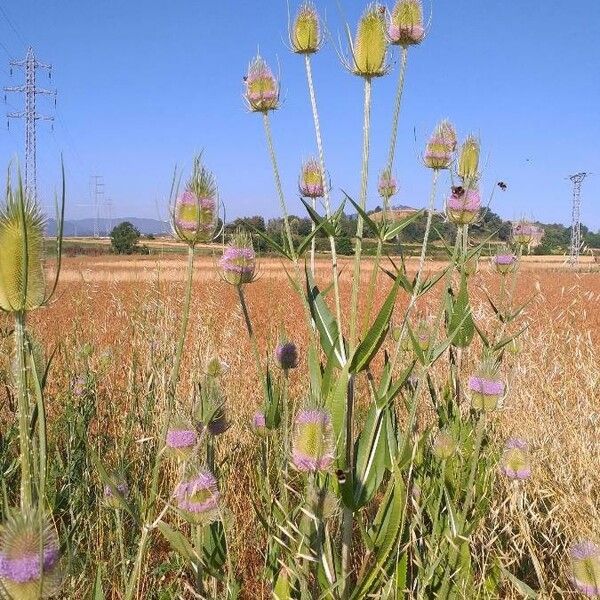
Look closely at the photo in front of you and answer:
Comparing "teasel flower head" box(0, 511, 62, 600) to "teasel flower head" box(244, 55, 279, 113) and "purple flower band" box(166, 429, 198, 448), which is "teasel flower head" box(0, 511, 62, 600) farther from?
"teasel flower head" box(244, 55, 279, 113)

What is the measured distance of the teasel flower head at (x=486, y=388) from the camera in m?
1.84

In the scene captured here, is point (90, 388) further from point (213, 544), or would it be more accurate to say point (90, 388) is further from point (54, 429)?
point (213, 544)

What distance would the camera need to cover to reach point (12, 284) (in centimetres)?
84

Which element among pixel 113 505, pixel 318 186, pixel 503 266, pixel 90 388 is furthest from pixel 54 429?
pixel 503 266

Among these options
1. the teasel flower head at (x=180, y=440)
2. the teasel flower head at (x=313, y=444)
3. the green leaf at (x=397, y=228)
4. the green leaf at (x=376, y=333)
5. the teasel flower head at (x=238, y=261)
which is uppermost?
the green leaf at (x=397, y=228)

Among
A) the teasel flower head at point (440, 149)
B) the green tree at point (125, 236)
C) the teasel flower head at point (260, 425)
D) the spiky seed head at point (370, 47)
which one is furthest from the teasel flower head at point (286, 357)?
the green tree at point (125, 236)

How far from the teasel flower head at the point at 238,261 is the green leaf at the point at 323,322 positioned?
0.45m

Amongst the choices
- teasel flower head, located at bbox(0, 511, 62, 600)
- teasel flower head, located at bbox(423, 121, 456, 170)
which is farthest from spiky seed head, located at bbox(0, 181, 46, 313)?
teasel flower head, located at bbox(423, 121, 456, 170)

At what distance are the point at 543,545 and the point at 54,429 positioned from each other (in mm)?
1908

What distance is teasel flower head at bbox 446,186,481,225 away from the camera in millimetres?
2160

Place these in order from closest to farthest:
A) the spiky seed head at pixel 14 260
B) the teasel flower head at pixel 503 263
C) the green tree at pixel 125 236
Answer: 1. the spiky seed head at pixel 14 260
2. the teasel flower head at pixel 503 263
3. the green tree at pixel 125 236

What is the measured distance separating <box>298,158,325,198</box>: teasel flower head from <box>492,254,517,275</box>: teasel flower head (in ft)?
4.51

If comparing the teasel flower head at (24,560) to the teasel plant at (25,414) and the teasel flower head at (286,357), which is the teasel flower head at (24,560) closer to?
the teasel plant at (25,414)

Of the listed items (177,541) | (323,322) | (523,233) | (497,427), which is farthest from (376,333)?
(523,233)
